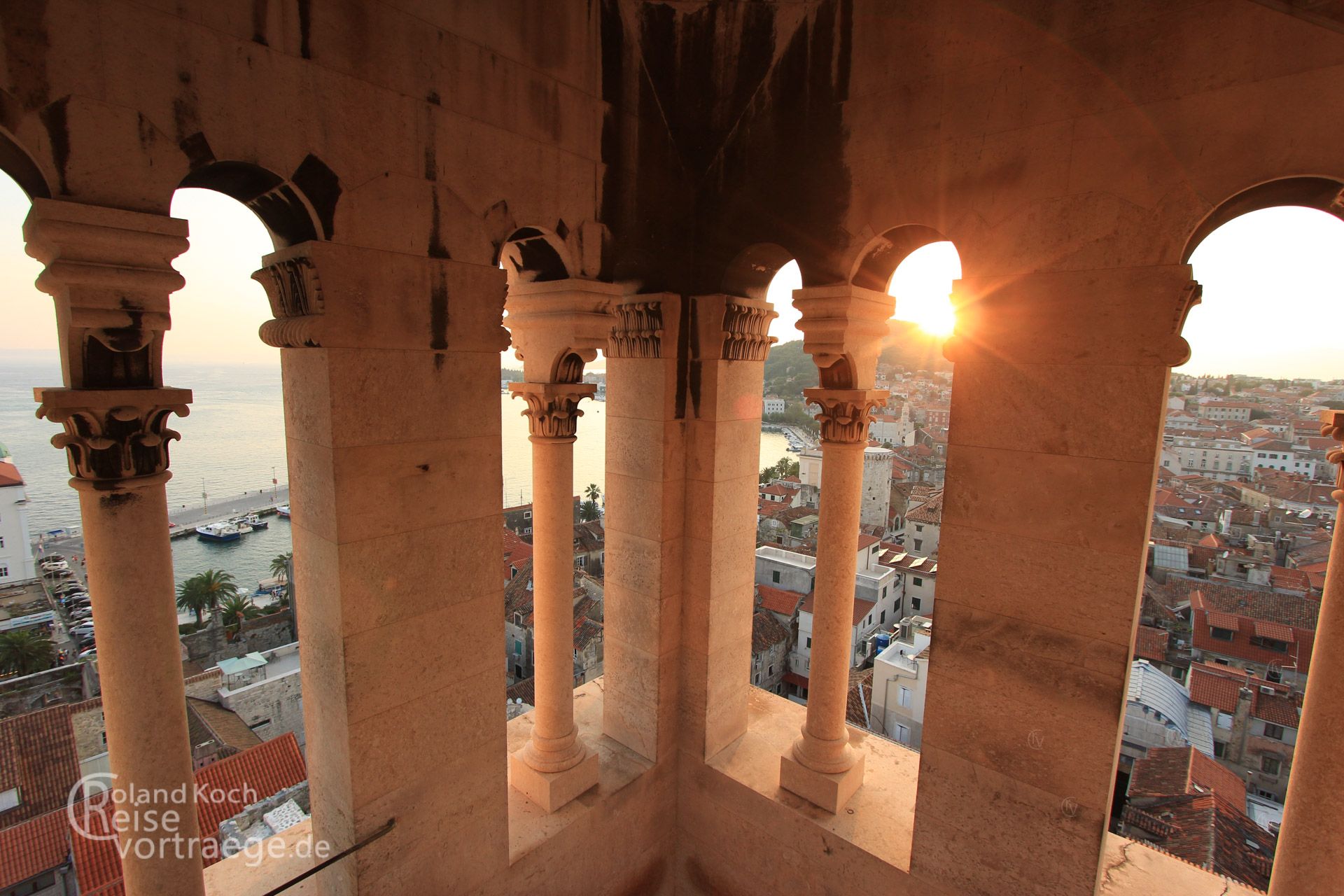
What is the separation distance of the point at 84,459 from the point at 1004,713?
220 inches

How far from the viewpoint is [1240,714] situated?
2298cm

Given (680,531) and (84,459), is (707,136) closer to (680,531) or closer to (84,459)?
(680,531)

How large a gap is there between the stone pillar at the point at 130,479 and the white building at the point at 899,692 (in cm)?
1731

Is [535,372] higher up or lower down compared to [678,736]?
higher up

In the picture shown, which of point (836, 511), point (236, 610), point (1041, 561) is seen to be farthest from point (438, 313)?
point (236, 610)

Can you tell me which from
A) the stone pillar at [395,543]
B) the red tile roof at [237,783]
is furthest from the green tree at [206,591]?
the stone pillar at [395,543]

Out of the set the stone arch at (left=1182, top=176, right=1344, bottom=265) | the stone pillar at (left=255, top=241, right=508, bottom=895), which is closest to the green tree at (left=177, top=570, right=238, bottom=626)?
the stone pillar at (left=255, top=241, right=508, bottom=895)

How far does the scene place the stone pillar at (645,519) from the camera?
596 cm

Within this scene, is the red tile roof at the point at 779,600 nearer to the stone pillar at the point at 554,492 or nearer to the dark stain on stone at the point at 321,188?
the stone pillar at the point at 554,492

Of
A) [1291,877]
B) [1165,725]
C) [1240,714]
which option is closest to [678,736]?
[1291,877]

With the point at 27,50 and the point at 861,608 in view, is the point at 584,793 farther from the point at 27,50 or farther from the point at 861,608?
the point at 861,608

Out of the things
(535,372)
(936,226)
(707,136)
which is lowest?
(535,372)

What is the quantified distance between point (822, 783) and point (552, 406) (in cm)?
399

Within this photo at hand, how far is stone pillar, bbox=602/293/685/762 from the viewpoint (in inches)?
235
